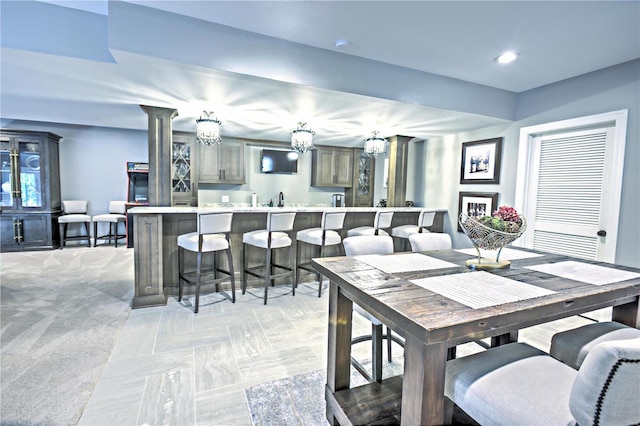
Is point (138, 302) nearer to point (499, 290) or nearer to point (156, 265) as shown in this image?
point (156, 265)

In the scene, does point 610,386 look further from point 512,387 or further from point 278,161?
point 278,161

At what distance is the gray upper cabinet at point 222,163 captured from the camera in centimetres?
549

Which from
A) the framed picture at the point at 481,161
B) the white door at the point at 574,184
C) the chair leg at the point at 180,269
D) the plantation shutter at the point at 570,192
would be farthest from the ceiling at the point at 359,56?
the chair leg at the point at 180,269

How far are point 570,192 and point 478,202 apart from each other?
113cm

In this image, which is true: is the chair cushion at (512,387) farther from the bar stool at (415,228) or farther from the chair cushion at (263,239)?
the bar stool at (415,228)

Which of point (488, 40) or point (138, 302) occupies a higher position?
point (488, 40)

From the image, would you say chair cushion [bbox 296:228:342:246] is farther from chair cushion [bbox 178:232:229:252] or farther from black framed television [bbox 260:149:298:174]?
black framed television [bbox 260:149:298:174]

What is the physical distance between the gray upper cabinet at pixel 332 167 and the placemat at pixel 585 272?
4815 mm

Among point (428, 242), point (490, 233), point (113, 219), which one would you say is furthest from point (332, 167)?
point (490, 233)

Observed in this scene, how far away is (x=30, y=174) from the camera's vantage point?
548 cm

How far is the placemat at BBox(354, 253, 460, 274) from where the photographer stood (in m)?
1.65

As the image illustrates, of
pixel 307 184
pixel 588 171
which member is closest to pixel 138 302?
pixel 307 184

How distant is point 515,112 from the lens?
383 centimetres

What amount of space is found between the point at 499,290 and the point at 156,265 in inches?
124
